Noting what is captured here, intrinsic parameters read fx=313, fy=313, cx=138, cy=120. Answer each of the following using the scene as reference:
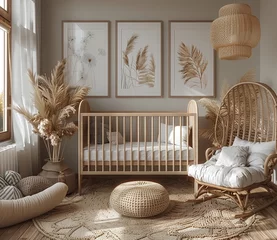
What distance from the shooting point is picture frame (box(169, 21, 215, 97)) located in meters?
4.06

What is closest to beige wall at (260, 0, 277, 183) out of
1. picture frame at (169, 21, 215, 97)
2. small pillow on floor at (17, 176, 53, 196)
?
picture frame at (169, 21, 215, 97)

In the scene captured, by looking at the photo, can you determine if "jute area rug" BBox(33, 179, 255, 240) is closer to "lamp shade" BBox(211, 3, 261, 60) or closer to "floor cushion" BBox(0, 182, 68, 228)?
"floor cushion" BBox(0, 182, 68, 228)

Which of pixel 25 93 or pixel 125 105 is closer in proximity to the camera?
pixel 25 93

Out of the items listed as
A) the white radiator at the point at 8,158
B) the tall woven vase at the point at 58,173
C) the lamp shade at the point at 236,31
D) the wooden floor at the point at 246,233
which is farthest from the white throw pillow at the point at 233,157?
the white radiator at the point at 8,158

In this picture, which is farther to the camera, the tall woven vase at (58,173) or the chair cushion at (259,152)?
the tall woven vase at (58,173)

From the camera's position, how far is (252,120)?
3.42 m

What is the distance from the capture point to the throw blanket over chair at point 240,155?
2615mm

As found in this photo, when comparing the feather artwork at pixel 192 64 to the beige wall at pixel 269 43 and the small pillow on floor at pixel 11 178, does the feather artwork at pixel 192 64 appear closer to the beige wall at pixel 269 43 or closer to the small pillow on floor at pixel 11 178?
the beige wall at pixel 269 43

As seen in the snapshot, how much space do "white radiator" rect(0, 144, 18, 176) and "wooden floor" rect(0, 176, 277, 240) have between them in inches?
27.6

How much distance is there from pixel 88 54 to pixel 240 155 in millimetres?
2303

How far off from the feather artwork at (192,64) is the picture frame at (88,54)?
0.98 m

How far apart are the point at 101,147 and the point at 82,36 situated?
5.21 feet

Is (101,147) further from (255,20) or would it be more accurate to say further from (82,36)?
(255,20)

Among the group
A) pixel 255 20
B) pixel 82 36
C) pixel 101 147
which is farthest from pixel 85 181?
pixel 255 20
